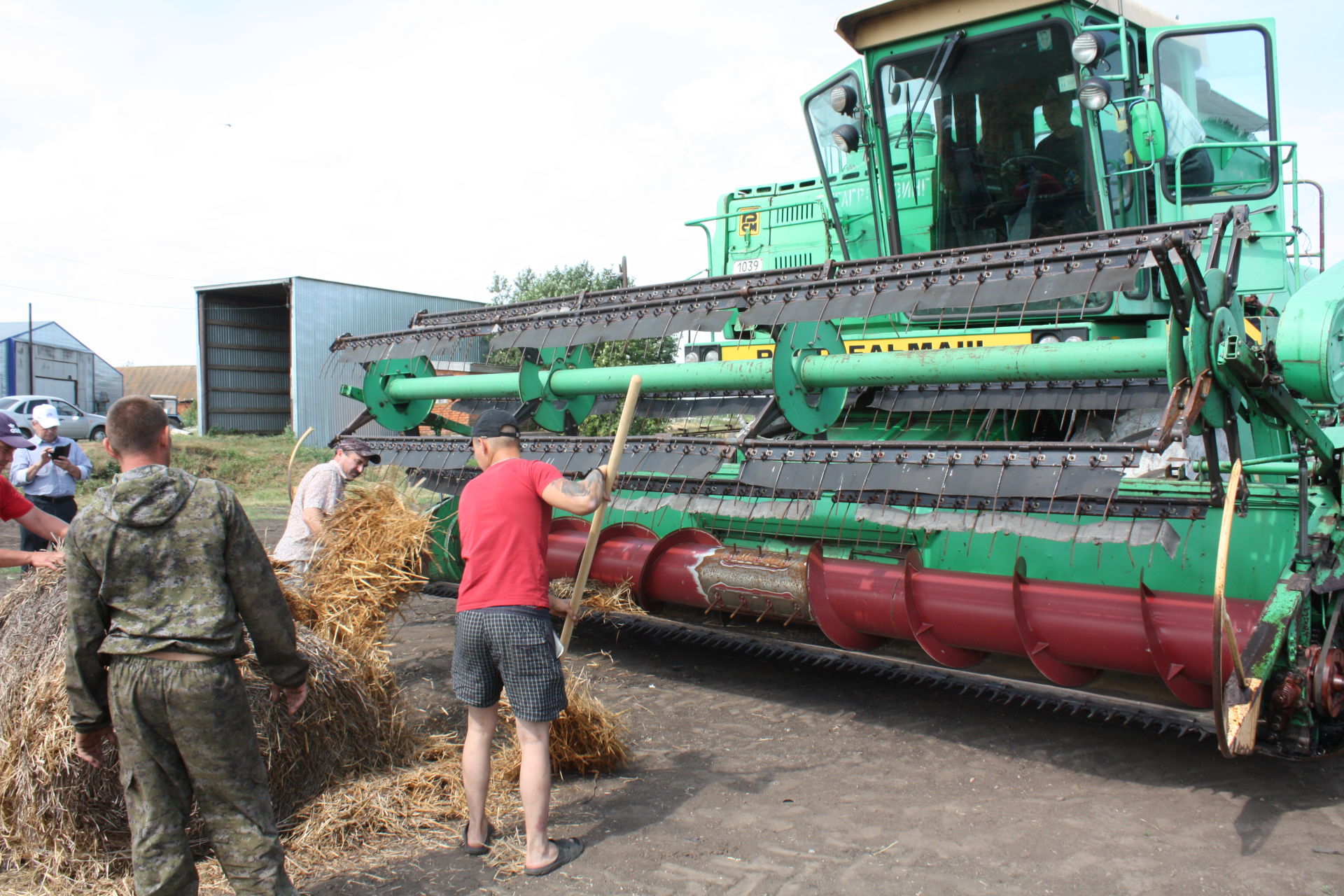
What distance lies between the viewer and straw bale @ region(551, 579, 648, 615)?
5168 millimetres

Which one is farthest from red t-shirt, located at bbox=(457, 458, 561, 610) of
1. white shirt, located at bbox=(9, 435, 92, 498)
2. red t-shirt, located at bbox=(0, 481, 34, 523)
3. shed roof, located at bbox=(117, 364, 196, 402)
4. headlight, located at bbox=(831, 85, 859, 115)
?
shed roof, located at bbox=(117, 364, 196, 402)

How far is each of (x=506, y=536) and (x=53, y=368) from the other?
113 feet

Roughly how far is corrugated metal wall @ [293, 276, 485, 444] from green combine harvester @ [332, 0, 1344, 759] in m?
13.3

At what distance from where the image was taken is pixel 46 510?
6250 millimetres

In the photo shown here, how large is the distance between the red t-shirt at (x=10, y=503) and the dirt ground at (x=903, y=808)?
1.83m

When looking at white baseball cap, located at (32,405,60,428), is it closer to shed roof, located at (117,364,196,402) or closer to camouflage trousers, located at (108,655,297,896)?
camouflage trousers, located at (108,655,297,896)

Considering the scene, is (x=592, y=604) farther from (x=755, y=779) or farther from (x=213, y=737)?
(x=213, y=737)

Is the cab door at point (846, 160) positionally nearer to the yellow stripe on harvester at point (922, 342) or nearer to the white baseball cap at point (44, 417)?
the yellow stripe on harvester at point (922, 342)

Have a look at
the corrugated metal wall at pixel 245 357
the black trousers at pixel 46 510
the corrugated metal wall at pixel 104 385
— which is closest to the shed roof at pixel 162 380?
the corrugated metal wall at pixel 104 385

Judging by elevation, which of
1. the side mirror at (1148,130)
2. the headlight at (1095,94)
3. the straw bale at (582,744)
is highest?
the headlight at (1095,94)

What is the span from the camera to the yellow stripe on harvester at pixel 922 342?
5438 millimetres

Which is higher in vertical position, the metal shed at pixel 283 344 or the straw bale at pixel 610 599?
the metal shed at pixel 283 344

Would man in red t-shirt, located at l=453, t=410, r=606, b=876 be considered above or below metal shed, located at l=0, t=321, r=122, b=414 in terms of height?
below

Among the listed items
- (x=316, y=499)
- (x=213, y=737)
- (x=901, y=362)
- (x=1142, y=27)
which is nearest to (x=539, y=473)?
(x=213, y=737)
